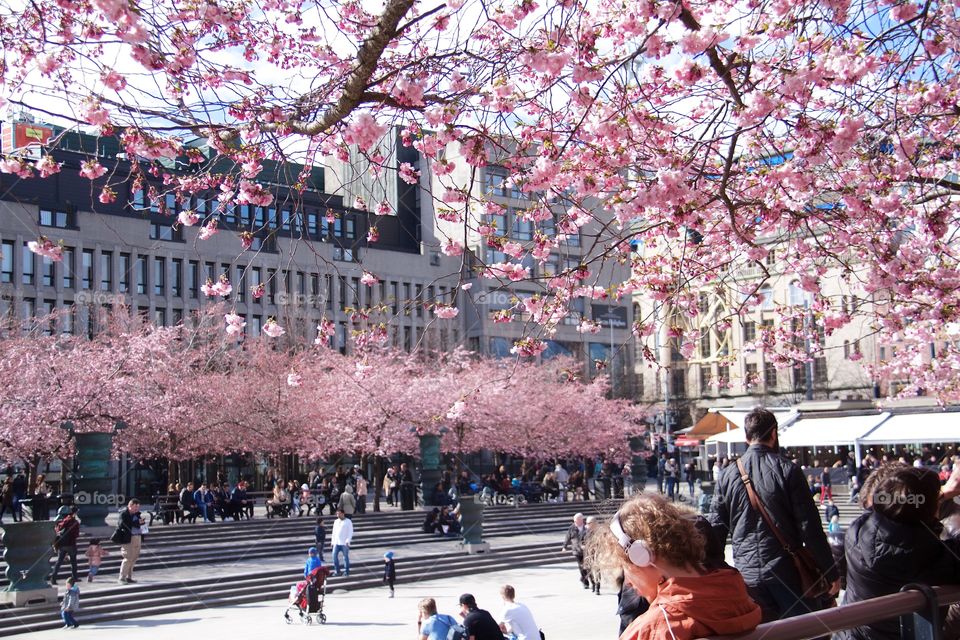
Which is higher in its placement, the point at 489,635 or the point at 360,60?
the point at 360,60

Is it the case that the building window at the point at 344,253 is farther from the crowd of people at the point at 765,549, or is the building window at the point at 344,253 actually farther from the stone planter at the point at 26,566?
the stone planter at the point at 26,566

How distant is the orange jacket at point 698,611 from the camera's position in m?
3.01

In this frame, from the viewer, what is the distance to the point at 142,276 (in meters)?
54.5

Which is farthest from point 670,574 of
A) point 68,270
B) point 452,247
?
point 68,270

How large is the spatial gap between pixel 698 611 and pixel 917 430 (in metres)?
34.1

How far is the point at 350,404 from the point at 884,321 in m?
29.4

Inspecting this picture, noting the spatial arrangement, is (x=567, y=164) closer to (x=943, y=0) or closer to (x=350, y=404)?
(x=943, y=0)

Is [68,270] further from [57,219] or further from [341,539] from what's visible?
[341,539]

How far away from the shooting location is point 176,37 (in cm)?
739

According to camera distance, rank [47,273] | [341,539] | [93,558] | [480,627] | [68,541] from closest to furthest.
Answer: [480,627]
[68,541]
[93,558]
[341,539]
[47,273]

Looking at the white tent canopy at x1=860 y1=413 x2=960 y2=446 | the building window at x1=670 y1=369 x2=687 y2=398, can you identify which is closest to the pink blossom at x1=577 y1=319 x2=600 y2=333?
the white tent canopy at x1=860 y1=413 x2=960 y2=446

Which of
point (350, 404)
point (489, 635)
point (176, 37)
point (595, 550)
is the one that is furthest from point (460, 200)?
point (350, 404)

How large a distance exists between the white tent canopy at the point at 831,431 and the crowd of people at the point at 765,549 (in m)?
30.8

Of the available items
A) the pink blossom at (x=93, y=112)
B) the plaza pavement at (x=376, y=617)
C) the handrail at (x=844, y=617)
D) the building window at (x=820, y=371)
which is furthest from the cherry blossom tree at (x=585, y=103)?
the building window at (x=820, y=371)
